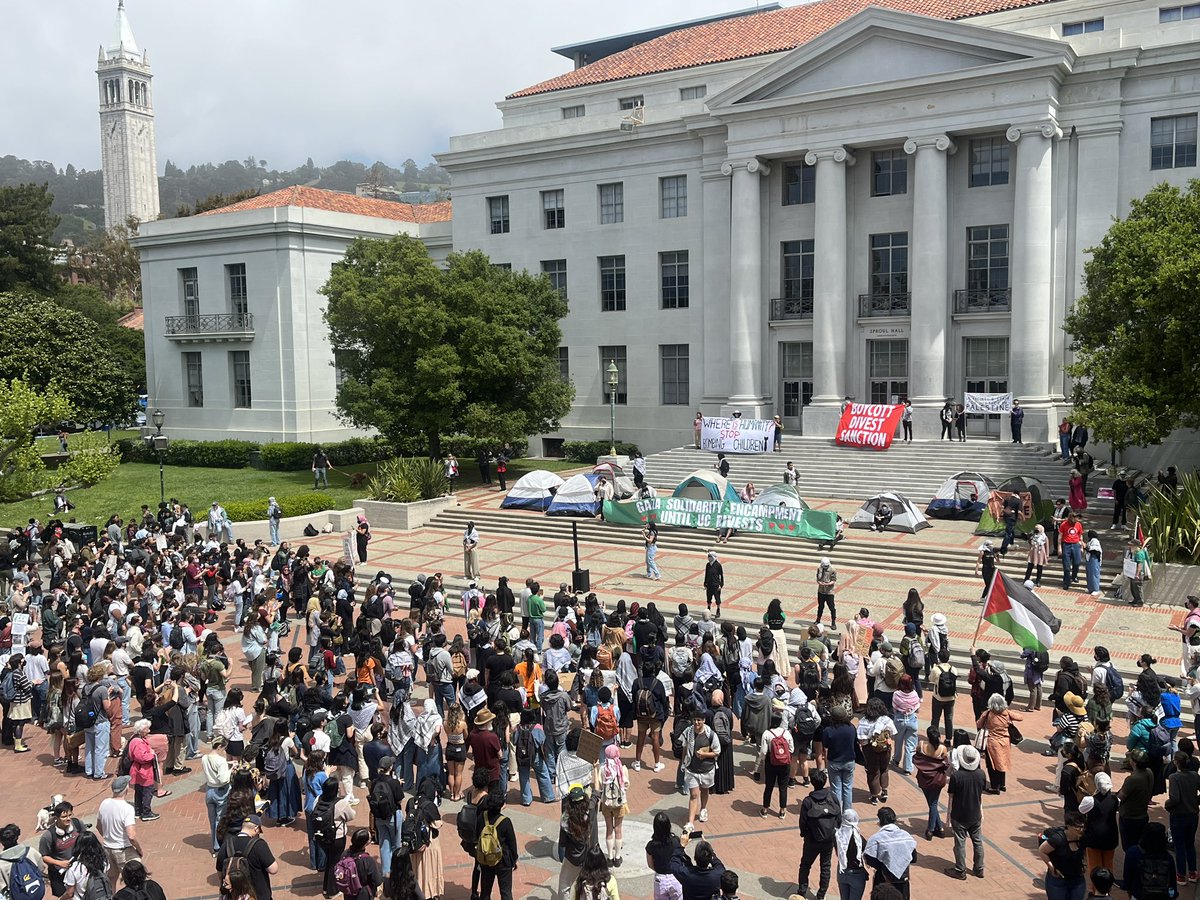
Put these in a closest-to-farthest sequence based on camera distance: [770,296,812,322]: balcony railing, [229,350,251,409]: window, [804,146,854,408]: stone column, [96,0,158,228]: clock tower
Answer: [804,146,854,408]: stone column → [770,296,812,322]: balcony railing → [229,350,251,409]: window → [96,0,158,228]: clock tower

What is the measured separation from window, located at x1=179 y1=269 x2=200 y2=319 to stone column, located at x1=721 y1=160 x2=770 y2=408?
29563 mm

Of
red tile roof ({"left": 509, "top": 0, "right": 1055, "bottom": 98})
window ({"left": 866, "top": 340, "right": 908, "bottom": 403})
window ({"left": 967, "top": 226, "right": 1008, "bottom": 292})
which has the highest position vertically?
red tile roof ({"left": 509, "top": 0, "right": 1055, "bottom": 98})

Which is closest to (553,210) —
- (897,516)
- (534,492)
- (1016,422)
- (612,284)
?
(612,284)

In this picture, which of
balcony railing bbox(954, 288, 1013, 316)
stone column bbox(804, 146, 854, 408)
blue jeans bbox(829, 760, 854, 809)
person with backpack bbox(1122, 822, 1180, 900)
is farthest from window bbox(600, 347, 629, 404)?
person with backpack bbox(1122, 822, 1180, 900)

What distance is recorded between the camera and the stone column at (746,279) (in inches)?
1758

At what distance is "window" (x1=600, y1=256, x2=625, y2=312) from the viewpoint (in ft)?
165

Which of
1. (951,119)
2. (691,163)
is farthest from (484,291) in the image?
(951,119)

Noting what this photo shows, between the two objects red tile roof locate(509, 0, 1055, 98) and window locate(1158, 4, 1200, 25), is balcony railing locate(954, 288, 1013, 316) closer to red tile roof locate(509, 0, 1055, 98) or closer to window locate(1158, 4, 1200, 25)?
window locate(1158, 4, 1200, 25)

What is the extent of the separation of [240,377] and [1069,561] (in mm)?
42486

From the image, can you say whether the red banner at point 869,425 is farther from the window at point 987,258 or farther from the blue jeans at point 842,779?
the blue jeans at point 842,779

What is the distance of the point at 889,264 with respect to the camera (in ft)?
144

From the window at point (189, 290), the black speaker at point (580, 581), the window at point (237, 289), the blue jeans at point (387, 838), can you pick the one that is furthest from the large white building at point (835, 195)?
the blue jeans at point (387, 838)

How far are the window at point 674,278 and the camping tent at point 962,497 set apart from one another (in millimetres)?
19250

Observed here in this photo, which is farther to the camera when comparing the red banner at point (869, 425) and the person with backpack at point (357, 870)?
the red banner at point (869, 425)
